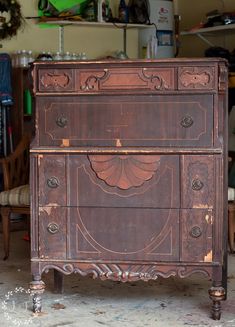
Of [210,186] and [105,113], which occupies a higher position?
[105,113]

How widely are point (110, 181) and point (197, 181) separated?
1.29 feet

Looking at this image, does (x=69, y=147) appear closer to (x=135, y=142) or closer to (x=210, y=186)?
(x=135, y=142)

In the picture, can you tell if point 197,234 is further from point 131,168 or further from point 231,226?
point 231,226

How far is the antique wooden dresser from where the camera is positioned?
3.01 metres

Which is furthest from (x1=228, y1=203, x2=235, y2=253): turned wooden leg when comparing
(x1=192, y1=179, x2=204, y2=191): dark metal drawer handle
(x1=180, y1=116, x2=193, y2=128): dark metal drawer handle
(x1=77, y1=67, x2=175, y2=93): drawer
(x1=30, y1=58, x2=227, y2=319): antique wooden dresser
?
(x1=77, y1=67, x2=175, y2=93): drawer

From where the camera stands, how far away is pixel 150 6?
671 centimetres

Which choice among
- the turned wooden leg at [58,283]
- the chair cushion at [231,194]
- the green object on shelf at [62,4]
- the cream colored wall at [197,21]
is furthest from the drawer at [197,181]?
the green object on shelf at [62,4]

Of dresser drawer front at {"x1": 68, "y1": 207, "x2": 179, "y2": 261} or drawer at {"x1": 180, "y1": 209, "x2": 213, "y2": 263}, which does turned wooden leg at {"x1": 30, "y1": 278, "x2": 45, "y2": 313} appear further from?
drawer at {"x1": 180, "y1": 209, "x2": 213, "y2": 263}

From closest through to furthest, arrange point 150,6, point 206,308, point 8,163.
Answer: point 206,308
point 8,163
point 150,6

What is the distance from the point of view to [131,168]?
10.0 feet

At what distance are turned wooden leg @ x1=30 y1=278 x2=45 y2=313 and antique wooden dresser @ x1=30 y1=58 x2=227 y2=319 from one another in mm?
131

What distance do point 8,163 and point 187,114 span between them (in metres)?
2.03

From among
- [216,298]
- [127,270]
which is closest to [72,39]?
[127,270]

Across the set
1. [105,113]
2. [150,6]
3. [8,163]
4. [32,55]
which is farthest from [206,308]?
[150,6]
